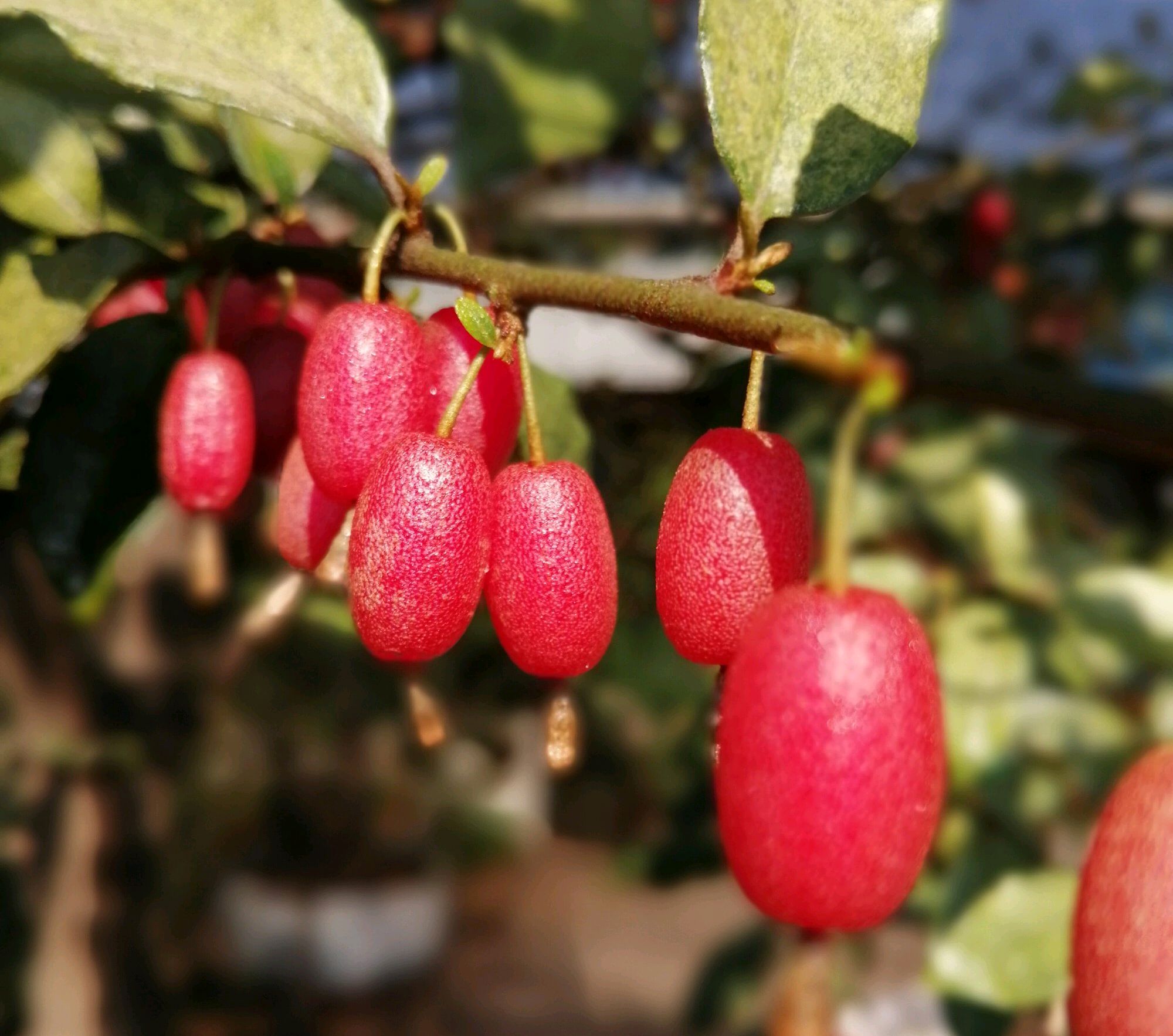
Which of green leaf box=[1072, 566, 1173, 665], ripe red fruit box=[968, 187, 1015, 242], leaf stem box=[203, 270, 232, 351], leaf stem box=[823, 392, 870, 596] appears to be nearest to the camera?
leaf stem box=[823, 392, 870, 596]

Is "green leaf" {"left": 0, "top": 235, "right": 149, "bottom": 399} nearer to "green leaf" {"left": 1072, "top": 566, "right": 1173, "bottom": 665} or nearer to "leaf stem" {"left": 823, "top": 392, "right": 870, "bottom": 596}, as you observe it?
"leaf stem" {"left": 823, "top": 392, "right": 870, "bottom": 596}

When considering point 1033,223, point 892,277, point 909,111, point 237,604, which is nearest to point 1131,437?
point 909,111

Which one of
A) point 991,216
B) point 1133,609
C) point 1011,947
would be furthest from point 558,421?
point 991,216

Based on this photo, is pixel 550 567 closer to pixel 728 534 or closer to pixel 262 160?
pixel 728 534

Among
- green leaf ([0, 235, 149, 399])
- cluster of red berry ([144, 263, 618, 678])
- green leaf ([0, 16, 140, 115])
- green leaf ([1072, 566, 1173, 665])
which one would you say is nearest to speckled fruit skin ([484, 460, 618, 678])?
cluster of red berry ([144, 263, 618, 678])

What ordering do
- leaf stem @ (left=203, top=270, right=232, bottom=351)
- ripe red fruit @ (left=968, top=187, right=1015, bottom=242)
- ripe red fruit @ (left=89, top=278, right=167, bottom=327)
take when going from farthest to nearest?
ripe red fruit @ (left=968, top=187, right=1015, bottom=242)
ripe red fruit @ (left=89, top=278, right=167, bottom=327)
leaf stem @ (left=203, top=270, right=232, bottom=351)

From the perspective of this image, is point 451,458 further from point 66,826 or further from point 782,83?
point 66,826

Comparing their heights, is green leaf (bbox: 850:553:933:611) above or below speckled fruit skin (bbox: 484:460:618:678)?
below
